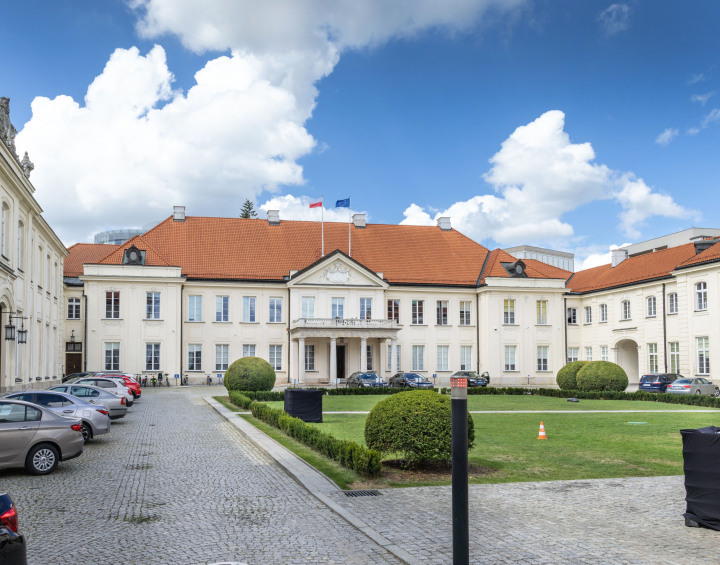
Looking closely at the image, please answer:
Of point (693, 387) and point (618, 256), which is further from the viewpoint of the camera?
point (618, 256)

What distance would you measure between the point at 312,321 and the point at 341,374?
626cm

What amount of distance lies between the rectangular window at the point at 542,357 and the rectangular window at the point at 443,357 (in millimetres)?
7671

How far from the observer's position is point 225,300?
51.5 meters

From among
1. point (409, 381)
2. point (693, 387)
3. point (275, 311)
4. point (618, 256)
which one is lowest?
point (409, 381)

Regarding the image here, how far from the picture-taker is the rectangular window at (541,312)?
55.5m

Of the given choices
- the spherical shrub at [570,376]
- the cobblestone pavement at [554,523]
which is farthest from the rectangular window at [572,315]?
the cobblestone pavement at [554,523]

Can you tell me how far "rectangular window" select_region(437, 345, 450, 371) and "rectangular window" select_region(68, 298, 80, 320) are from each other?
28877mm

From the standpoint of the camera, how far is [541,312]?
182ft

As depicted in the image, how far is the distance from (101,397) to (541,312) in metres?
41.0

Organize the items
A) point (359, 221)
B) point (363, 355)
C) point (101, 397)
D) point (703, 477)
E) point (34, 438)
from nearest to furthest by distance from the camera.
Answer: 1. point (703, 477)
2. point (34, 438)
3. point (101, 397)
4. point (363, 355)
5. point (359, 221)

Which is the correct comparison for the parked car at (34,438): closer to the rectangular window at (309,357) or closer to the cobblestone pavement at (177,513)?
the cobblestone pavement at (177,513)

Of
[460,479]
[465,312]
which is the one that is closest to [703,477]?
[460,479]

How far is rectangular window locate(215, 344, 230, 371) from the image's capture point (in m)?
50.8

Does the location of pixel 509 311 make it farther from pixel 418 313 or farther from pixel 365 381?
pixel 365 381
